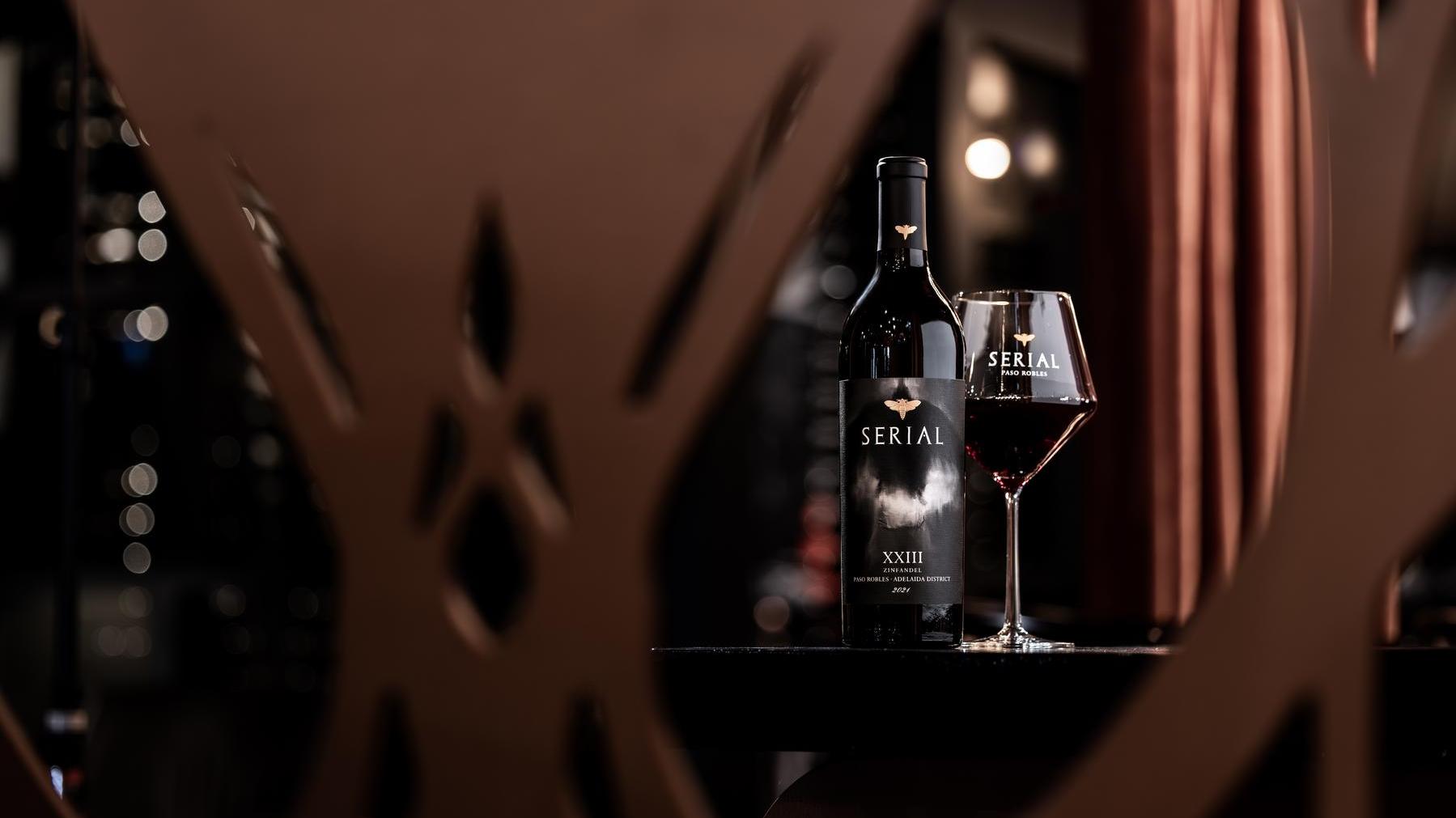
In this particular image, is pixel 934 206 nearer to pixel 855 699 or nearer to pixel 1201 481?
pixel 1201 481

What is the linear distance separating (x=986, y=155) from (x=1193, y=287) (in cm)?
255

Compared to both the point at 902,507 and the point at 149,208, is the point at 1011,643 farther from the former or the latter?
the point at 149,208

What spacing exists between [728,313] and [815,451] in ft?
15.2

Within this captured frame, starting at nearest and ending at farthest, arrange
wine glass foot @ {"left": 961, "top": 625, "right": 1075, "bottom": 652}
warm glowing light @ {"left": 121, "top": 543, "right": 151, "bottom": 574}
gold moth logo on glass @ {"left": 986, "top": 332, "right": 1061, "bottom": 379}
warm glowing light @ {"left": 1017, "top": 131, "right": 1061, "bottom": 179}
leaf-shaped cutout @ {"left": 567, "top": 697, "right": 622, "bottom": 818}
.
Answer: leaf-shaped cutout @ {"left": 567, "top": 697, "right": 622, "bottom": 818}, wine glass foot @ {"left": 961, "top": 625, "right": 1075, "bottom": 652}, gold moth logo on glass @ {"left": 986, "top": 332, "right": 1061, "bottom": 379}, warm glowing light @ {"left": 121, "top": 543, "right": 151, "bottom": 574}, warm glowing light @ {"left": 1017, "top": 131, "right": 1061, "bottom": 179}

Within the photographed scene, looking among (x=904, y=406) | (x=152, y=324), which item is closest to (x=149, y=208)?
(x=152, y=324)

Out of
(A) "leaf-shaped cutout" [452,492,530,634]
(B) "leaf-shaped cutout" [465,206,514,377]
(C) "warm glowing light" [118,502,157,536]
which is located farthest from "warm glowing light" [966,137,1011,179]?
(C) "warm glowing light" [118,502,157,536]

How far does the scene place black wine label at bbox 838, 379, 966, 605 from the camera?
75cm

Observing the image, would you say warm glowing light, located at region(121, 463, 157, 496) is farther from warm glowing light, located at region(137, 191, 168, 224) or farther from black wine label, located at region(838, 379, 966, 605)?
Result: black wine label, located at region(838, 379, 966, 605)

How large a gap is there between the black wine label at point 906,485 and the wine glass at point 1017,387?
16 cm

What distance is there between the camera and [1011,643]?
82 centimetres

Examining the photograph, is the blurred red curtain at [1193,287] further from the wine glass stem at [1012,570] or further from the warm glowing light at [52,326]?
the warm glowing light at [52,326]

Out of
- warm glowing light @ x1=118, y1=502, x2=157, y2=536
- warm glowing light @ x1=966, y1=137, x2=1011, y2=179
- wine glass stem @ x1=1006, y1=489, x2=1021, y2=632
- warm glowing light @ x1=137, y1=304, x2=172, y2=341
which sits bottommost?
warm glowing light @ x1=118, y1=502, x2=157, y2=536

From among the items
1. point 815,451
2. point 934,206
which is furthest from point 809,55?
point 815,451

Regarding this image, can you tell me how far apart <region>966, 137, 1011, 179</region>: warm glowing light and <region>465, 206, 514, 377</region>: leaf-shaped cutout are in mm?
1837
